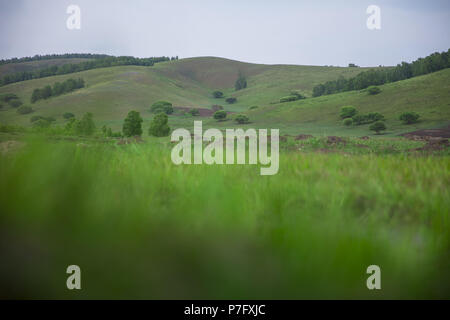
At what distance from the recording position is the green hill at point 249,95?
53719 millimetres

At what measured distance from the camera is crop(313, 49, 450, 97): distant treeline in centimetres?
7856

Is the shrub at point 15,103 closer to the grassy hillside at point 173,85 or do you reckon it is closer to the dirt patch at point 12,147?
the grassy hillside at point 173,85

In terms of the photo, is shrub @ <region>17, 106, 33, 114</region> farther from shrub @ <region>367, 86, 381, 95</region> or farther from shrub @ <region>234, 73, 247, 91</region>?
shrub @ <region>367, 86, 381, 95</region>

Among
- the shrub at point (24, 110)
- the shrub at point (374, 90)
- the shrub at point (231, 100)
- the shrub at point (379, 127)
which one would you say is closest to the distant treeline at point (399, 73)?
the shrub at point (374, 90)

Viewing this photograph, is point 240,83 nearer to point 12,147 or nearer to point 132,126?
point 132,126

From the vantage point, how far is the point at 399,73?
8369 centimetres

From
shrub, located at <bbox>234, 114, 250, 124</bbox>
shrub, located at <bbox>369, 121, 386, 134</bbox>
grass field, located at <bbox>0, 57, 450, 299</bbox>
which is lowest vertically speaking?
grass field, located at <bbox>0, 57, 450, 299</bbox>

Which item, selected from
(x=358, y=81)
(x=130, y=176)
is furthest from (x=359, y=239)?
(x=358, y=81)

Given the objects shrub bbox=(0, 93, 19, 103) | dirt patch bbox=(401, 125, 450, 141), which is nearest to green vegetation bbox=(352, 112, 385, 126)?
dirt patch bbox=(401, 125, 450, 141)

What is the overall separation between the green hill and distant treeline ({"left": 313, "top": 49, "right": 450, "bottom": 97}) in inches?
419

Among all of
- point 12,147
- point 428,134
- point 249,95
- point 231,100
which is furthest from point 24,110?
point 12,147

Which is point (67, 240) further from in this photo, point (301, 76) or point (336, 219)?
point (301, 76)

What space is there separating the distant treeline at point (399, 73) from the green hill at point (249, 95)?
1064cm
